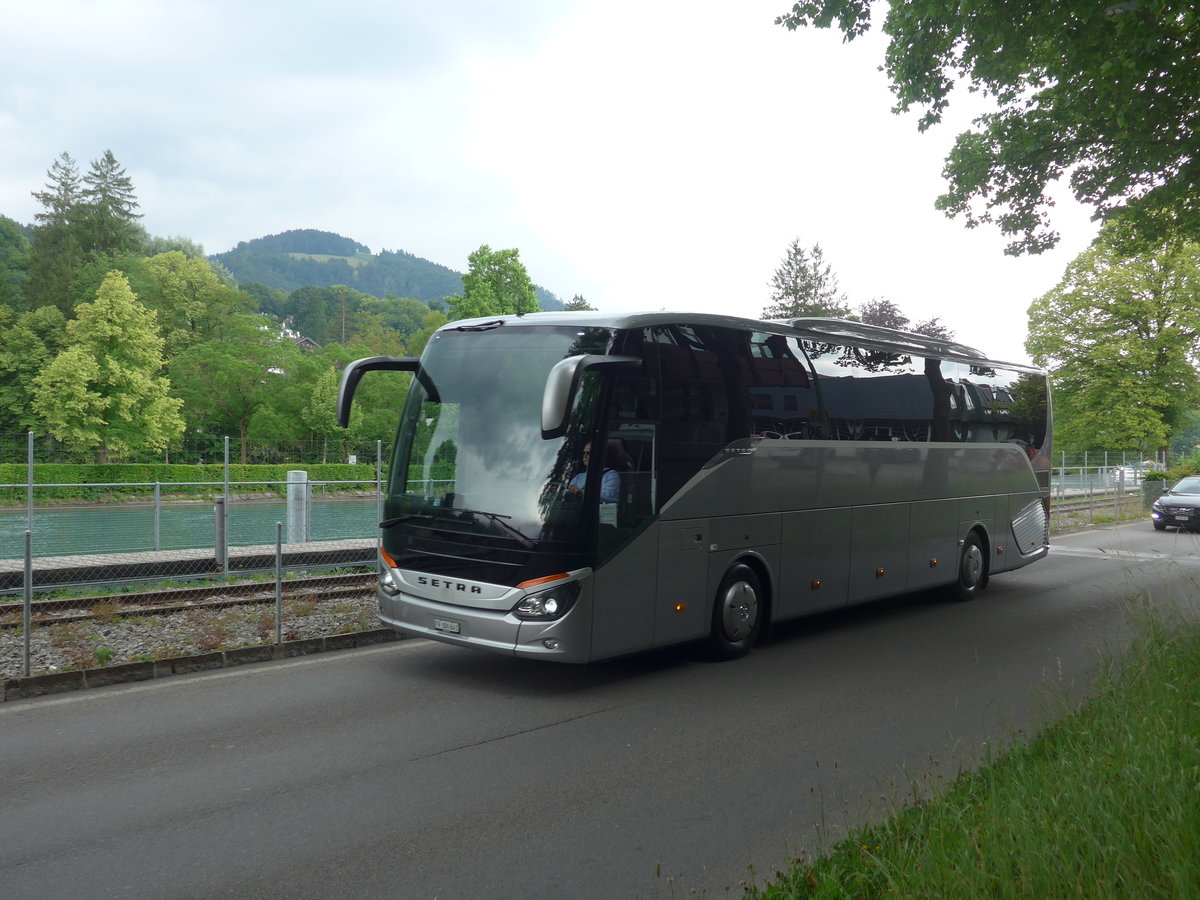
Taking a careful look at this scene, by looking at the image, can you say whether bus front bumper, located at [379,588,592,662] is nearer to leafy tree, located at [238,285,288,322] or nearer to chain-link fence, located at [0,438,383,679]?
chain-link fence, located at [0,438,383,679]

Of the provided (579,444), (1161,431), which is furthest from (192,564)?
(1161,431)

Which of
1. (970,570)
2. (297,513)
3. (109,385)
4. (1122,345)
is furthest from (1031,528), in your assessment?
(1122,345)

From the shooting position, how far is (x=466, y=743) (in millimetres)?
6859

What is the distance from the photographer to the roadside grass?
11.4 feet

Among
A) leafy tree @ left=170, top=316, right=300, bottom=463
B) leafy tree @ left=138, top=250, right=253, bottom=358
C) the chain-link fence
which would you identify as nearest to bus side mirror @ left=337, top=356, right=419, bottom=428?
the chain-link fence

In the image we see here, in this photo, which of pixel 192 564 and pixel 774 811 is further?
pixel 192 564

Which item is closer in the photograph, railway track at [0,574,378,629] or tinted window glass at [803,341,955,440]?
tinted window glass at [803,341,955,440]

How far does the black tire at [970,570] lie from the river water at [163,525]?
10.3 metres

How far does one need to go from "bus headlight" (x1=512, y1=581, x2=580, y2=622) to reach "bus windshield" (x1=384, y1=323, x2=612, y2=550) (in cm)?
39

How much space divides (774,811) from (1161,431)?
57.8 metres

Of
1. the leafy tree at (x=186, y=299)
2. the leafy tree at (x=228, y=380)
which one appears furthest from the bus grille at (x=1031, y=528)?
the leafy tree at (x=186, y=299)

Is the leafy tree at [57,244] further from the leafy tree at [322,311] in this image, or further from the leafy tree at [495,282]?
the leafy tree at [322,311]

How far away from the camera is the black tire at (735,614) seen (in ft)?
30.9

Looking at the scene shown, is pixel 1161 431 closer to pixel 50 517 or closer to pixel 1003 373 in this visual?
pixel 1003 373
